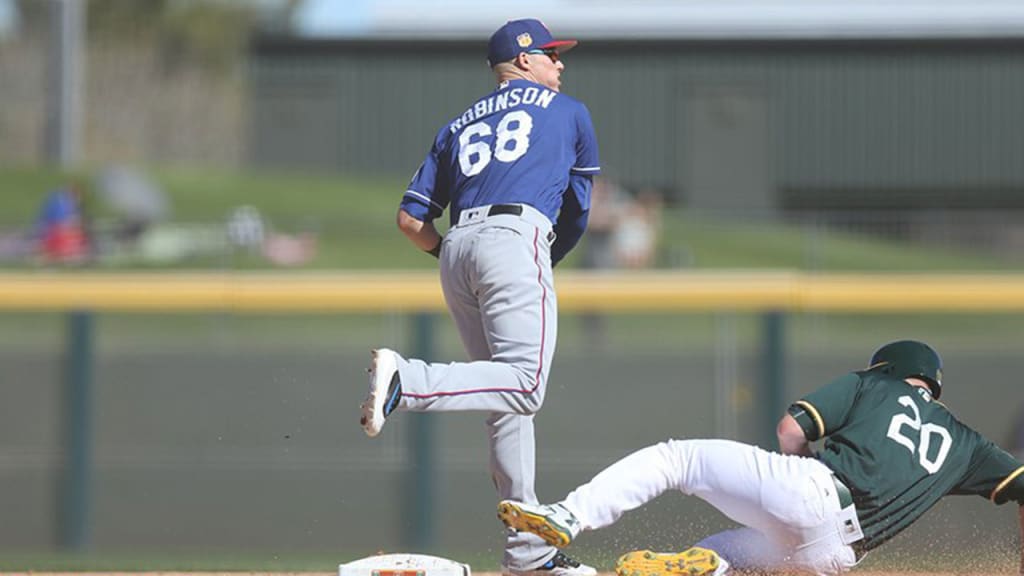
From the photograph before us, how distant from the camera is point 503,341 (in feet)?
17.0

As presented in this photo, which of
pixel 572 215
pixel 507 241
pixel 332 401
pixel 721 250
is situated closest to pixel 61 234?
pixel 721 250

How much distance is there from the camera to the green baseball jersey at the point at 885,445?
488 centimetres

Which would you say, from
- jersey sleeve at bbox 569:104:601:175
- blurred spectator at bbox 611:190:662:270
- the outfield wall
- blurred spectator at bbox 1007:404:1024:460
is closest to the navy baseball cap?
jersey sleeve at bbox 569:104:601:175

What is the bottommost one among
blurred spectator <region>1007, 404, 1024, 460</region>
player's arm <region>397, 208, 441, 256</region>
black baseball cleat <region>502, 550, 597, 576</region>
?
blurred spectator <region>1007, 404, 1024, 460</region>

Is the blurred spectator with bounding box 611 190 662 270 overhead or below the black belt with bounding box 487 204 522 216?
below

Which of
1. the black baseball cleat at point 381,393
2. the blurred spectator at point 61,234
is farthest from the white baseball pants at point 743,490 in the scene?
the blurred spectator at point 61,234

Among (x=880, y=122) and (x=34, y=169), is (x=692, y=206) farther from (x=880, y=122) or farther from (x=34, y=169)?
(x=34, y=169)

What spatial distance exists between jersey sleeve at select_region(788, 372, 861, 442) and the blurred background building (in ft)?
7.18

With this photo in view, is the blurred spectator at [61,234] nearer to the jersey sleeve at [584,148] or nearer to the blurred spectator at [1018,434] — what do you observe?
the blurred spectator at [1018,434]

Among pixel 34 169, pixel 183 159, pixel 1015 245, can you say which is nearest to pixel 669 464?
pixel 1015 245

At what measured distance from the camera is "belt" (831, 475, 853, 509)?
15.9 feet

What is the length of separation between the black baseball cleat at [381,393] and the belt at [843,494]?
1.34m

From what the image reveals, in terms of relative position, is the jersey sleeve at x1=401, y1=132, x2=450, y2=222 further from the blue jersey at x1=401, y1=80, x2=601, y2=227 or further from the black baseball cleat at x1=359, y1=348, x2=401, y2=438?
the black baseball cleat at x1=359, y1=348, x2=401, y2=438

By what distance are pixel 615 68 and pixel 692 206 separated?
2.81 metres
